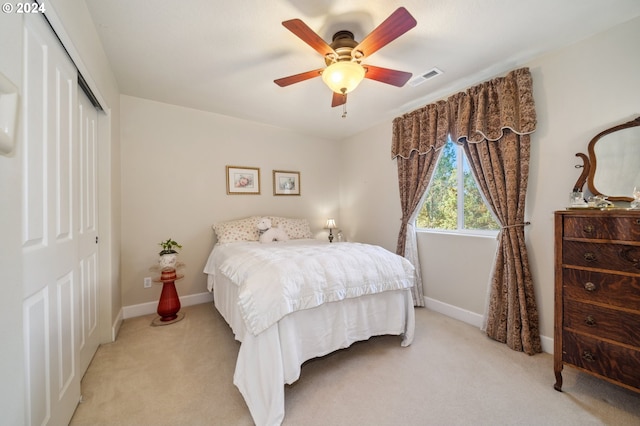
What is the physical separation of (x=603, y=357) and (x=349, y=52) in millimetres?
2525

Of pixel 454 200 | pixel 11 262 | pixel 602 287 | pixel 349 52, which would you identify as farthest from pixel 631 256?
pixel 11 262

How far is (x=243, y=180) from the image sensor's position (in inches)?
140

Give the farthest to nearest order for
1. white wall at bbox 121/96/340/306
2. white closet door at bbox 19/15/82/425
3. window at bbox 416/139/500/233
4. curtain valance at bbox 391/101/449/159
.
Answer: white wall at bbox 121/96/340/306 → curtain valance at bbox 391/101/449/159 → window at bbox 416/139/500/233 → white closet door at bbox 19/15/82/425

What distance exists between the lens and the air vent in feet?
7.64

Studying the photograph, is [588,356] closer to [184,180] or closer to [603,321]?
[603,321]

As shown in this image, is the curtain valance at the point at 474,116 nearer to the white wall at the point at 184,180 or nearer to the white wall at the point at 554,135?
the white wall at the point at 554,135

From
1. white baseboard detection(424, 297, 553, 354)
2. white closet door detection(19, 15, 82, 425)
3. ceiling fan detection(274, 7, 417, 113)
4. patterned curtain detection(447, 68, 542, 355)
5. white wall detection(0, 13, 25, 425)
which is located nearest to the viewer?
white wall detection(0, 13, 25, 425)

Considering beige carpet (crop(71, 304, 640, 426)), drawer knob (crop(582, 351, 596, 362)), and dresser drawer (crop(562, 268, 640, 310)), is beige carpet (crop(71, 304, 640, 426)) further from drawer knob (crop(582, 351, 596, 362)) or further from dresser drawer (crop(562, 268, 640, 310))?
dresser drawer (crop(562, 268, 640, 310))

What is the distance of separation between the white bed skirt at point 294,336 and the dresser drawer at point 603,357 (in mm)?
1002

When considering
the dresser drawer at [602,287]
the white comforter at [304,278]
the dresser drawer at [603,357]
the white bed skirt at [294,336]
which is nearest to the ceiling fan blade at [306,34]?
the white comforter at [304,278]

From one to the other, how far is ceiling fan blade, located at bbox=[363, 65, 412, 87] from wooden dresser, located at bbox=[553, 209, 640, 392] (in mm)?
1435

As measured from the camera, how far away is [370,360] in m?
1.94

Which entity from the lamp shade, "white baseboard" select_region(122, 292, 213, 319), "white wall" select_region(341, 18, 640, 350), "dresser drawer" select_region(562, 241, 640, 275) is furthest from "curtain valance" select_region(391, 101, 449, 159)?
"white baseboard" select_region(122, 292, 213, 319)

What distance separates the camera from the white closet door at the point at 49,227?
1.01 m
